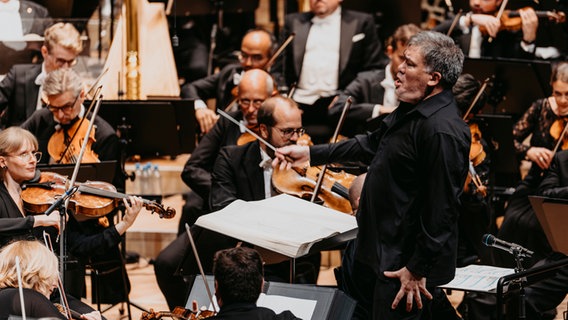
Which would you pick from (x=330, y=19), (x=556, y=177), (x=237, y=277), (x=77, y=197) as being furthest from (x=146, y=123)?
(x=237, y=277)

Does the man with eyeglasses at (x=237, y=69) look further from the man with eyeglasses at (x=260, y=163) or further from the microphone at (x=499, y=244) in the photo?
the microphone at (x=499, y=244)

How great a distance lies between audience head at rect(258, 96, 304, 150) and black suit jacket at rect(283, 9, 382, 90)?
1906 mm

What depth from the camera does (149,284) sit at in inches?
248

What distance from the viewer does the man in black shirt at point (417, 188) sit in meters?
3.54

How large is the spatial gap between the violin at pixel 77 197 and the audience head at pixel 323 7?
8.41 ft

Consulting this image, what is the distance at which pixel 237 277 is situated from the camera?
327 centimetres

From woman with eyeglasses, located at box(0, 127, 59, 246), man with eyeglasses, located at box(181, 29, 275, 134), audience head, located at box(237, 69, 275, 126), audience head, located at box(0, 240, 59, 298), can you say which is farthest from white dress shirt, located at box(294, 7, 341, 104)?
audience head, located at box(0, 240, 59, 298)

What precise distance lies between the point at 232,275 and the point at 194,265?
1228 mm

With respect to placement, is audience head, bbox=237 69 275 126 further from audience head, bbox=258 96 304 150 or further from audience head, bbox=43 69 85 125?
audience head, bbox=43 69 85 125

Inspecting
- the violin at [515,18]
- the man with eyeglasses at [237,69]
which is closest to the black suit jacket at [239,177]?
the man with eyeglasses at [237,69]

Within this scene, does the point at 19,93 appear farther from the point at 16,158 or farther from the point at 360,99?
the point at 360,99

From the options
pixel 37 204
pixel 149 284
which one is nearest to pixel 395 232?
pixel 37 204

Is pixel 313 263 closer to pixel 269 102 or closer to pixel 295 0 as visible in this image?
pixel 269 102

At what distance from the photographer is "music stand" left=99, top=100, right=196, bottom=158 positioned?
5.81 meters
